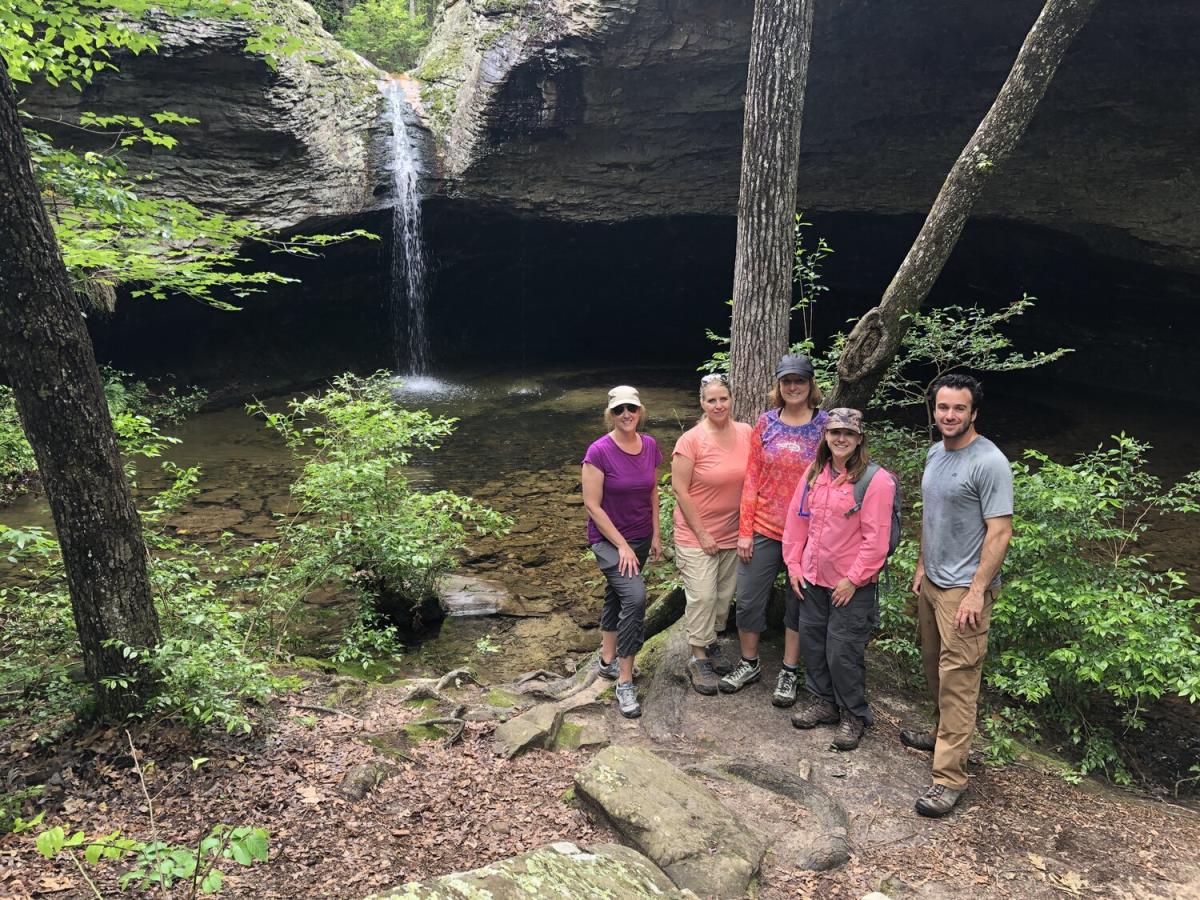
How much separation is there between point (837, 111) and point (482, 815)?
484 inches

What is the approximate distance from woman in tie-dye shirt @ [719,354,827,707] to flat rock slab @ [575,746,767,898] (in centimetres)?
112

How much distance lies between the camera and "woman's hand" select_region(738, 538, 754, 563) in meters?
3.98

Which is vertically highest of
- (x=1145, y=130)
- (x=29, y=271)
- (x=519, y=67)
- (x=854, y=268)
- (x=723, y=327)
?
(x=519, y=67)

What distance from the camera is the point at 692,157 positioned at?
13.2 m

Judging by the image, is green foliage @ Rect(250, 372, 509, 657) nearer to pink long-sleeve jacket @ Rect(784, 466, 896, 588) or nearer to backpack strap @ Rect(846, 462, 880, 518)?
pink long-sleeve jacket @ Rect(784, 466, 896, 588)

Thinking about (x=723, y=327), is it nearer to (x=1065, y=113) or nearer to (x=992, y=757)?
(x=1065, y=113)

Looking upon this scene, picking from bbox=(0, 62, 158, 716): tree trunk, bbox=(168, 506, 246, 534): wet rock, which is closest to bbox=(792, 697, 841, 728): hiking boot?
bbox=(0, 62, 158, 716): tree trunk

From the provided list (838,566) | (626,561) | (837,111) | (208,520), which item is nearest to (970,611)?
(838,566)

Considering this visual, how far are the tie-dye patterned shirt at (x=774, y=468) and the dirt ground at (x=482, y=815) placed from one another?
1.18m

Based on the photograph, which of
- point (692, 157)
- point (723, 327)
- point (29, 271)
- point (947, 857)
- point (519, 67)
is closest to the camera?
point (29, 271)

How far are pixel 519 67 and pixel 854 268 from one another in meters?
9.20

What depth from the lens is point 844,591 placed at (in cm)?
355

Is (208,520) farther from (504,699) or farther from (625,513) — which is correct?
(625,513)

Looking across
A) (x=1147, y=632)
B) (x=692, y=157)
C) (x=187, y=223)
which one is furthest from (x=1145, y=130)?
(x=187, y=223)
